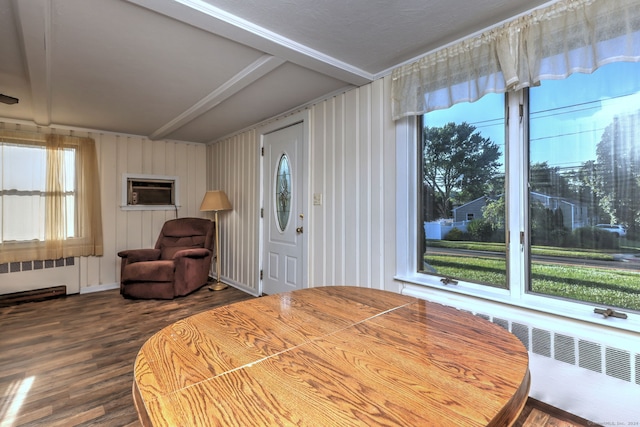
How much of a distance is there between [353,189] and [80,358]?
2.61 metres

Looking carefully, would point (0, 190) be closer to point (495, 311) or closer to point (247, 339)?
point (247, 339)

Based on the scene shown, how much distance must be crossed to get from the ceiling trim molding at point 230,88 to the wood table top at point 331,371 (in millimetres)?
1864

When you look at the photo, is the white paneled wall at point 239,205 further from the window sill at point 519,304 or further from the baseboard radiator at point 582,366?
the baseboard radiator at point 582,366

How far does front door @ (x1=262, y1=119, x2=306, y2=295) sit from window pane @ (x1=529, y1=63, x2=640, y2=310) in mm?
2123

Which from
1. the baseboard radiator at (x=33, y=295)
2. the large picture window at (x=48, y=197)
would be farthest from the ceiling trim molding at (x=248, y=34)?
the baseboard radiator at (x=33, y=295)

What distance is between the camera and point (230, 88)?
8.87ft

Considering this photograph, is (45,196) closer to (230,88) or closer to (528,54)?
(230,88)

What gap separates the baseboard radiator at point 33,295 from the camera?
364 cm

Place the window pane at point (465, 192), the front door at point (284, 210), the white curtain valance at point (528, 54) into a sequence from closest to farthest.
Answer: the white curtain valance at point (528, 54), the window pane at point (465, 192), the front door at point (284, 210)

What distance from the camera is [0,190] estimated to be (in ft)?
11.7

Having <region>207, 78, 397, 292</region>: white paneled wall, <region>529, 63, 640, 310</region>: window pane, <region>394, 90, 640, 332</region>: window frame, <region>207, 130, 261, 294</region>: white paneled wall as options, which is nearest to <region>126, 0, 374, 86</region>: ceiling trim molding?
<region>207, 78, 397, 292</region>: white paneled wall

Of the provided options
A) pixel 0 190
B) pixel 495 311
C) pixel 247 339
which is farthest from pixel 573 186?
pixel 0 190

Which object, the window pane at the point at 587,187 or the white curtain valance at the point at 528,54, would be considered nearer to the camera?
the white curtain valance at the point at 528,54

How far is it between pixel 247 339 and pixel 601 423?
191cm
